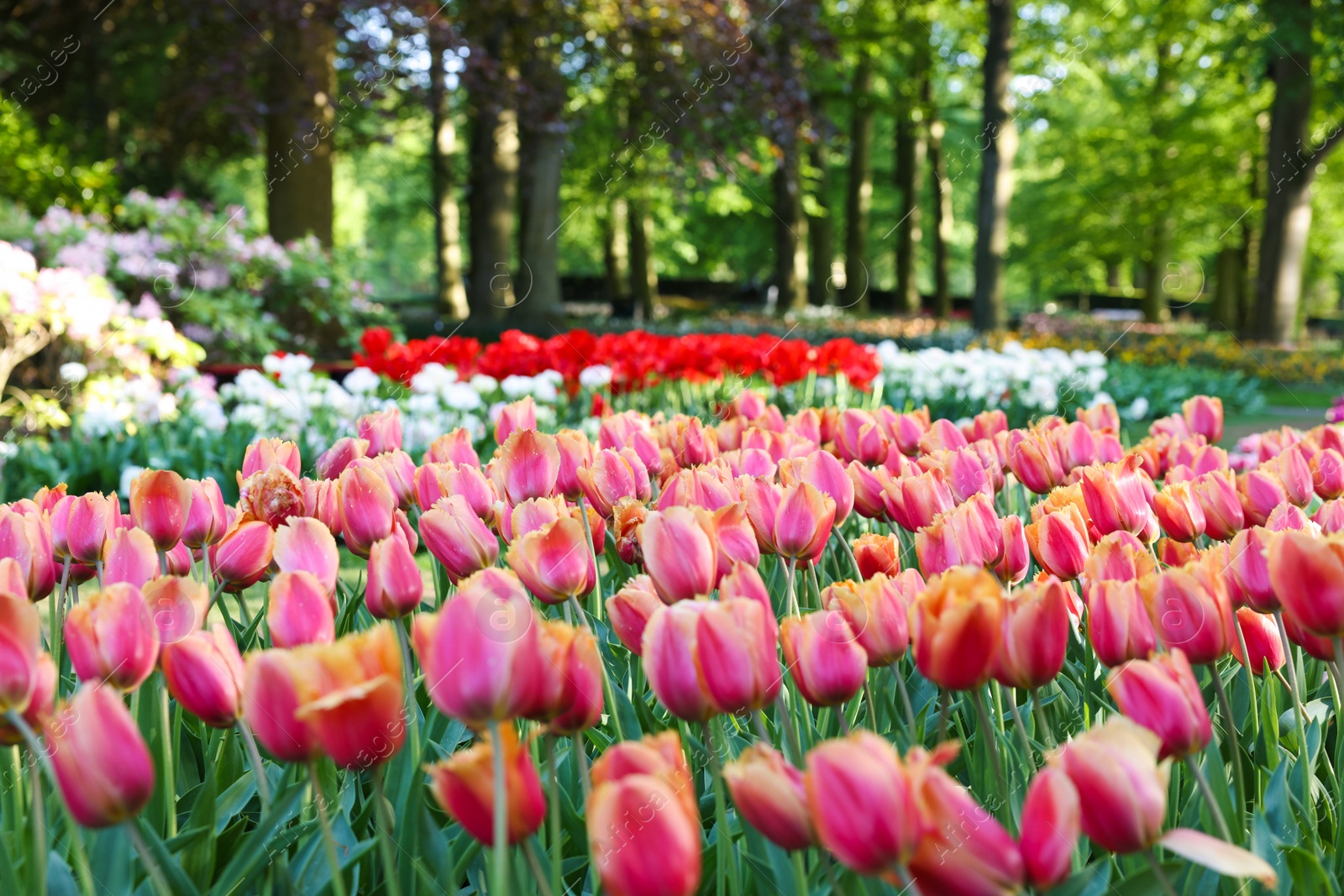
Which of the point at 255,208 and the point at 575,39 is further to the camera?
the point at 255,208

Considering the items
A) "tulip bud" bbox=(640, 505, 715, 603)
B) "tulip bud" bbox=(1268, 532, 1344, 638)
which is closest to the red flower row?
"tulip bud" bbox=(640, 505, 715, 603)

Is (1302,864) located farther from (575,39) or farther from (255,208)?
(255,208)

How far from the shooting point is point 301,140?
Result: 11.2 m

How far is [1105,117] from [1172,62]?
724cm

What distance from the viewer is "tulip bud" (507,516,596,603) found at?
1333 mm

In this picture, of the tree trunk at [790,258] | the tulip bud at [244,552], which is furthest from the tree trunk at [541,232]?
the tulip bud at [244,552]

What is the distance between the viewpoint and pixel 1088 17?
22.8 m

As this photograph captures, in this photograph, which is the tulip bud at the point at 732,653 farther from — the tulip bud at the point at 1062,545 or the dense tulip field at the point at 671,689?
the tulip bud at the point at 1062,545

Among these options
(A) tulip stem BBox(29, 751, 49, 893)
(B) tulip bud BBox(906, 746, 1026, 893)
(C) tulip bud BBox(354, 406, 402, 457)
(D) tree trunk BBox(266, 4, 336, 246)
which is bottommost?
(A) tulip stem BBox(29, 751, 49, 893)

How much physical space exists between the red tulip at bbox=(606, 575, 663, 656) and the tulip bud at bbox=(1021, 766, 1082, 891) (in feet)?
1.72

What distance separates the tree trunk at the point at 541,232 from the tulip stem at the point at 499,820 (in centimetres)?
1430

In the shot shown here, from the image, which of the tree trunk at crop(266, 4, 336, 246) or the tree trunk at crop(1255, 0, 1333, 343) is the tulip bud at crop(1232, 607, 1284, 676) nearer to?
the tree trunk at crop(266, 4, 336, 246)

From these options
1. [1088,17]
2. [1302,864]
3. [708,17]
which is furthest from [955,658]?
[1088,17]

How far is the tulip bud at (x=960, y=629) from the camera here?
3.23 feet
